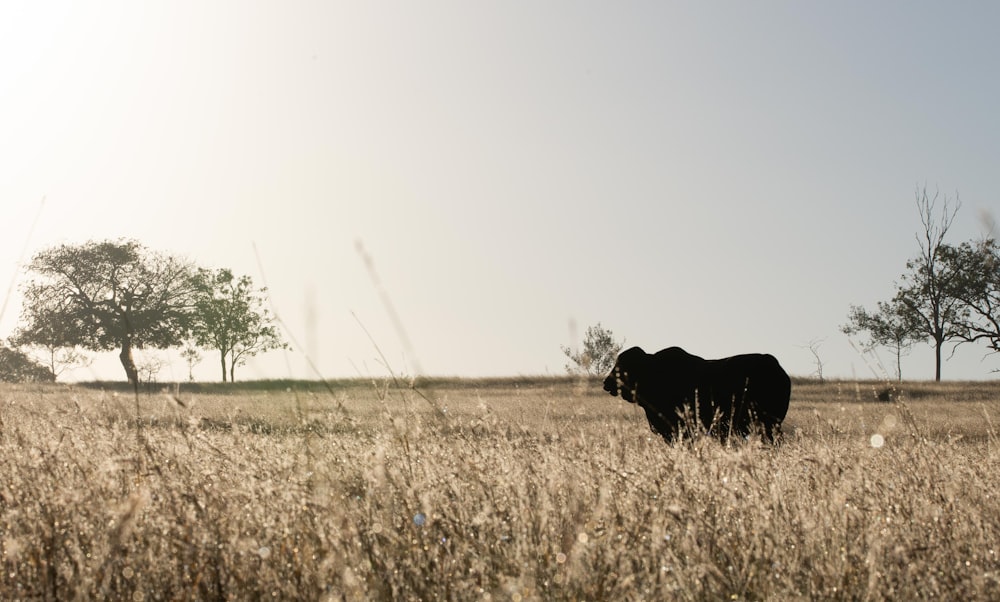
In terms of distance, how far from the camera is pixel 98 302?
1940 inches

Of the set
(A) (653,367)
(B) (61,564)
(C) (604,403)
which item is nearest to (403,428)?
(B) (61,564)

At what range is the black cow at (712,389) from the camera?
11188 millimetres

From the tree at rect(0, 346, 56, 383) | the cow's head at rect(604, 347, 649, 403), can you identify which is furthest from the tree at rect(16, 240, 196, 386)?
the cow's head at rect(604, 347, 649, 403)

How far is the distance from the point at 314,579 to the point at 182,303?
5203 centimetres

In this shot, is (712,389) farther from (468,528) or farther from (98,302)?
(98,302)

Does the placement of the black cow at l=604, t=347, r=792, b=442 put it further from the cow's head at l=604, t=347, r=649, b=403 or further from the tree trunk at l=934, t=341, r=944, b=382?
the tree trunk at l=934, t=341, r=944, b=382

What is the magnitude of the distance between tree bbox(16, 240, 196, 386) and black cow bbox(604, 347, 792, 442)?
44.0 metres

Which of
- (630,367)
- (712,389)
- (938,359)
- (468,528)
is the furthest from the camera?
(938,359)

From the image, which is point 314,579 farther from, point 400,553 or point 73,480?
point 73,480

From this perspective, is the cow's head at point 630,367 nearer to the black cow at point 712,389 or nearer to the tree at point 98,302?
the black cow at point 712,389

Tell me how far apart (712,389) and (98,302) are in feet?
155

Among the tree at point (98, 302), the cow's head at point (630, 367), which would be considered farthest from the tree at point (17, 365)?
the cow's head at point (630, 367)

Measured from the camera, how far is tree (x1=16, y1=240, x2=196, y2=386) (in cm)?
4881

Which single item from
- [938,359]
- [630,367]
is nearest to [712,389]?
[630,367]
